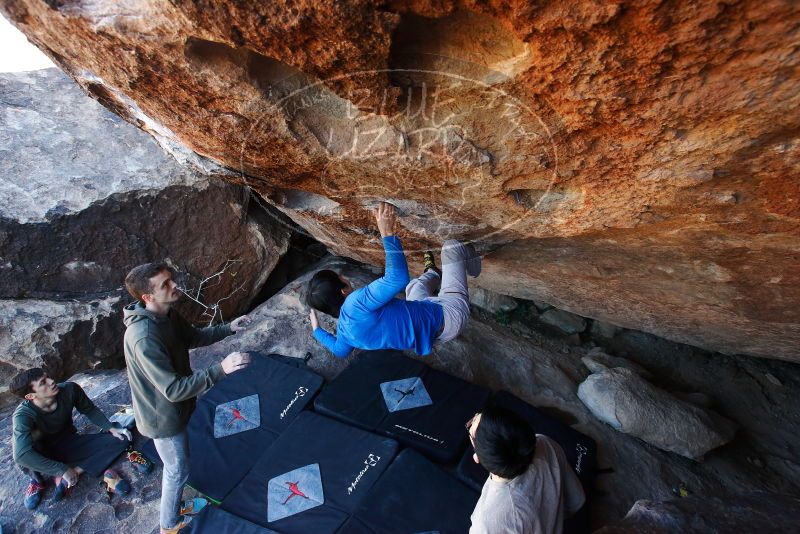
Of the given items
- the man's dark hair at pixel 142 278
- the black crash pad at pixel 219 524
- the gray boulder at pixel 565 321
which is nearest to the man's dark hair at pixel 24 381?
the man's dark hair at pixel 142 278

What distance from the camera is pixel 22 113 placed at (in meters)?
4.20

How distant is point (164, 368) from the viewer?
1999 millimetres

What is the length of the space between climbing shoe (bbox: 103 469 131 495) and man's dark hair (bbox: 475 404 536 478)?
249 centimetres

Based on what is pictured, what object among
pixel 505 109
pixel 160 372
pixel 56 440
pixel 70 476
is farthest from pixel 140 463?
pixel 505 109

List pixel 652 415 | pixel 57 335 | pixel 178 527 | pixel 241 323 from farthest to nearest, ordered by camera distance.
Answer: pixel 241 323
pixel 57 335
pixel 652 415
pixel 178 527

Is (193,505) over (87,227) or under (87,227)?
under

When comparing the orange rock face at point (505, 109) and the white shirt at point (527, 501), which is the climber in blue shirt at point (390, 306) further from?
the white shirt at point (527, 501)

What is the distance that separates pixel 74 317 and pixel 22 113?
2083 mm

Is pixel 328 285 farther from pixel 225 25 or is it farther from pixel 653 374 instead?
pixel 653 374

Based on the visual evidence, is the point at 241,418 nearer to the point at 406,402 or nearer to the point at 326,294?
the point at 406,402

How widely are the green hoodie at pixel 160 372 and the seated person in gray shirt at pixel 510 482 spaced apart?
Answer: 1.23 metres

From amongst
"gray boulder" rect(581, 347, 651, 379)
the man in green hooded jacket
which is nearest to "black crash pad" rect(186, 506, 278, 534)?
A: the man in green hooded jacket

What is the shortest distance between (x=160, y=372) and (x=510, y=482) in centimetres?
155

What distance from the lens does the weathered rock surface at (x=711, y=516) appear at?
67.0 inches
